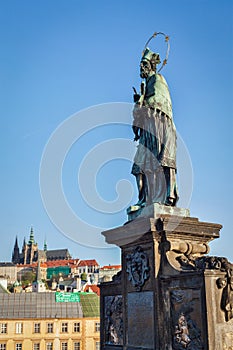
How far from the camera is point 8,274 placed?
160625 mm

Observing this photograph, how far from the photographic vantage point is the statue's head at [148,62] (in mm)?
8656

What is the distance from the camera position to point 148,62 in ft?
28.4

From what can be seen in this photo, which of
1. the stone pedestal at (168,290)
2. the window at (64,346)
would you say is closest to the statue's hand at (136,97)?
the stone pedestal at (168,290)

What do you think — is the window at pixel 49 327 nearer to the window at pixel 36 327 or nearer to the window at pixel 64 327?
the window at pixel 36 327

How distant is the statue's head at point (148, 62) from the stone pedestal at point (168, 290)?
2957 mm

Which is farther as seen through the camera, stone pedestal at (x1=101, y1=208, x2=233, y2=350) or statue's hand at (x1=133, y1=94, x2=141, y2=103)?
statue's hand at (x1=133, y1=94, x2=141, y2=103)

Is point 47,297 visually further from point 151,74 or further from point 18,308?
point 151,74

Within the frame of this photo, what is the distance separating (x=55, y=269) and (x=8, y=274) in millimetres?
21822

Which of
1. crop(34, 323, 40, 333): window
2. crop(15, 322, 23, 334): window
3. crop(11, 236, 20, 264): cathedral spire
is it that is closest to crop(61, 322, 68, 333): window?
crop(34, 323, 40, 333): window

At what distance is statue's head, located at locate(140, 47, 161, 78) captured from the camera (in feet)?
28.4

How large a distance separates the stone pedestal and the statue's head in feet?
9.70

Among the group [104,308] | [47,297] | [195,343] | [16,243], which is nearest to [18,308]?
[47,297]

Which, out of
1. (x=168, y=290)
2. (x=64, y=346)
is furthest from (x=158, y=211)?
(x=64, y=346)

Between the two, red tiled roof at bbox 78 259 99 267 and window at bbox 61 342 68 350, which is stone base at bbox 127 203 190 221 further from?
red tiled roof at bbox 78 259 99 267
